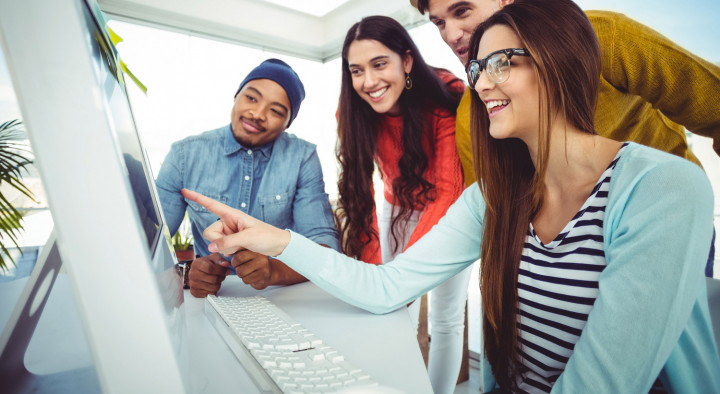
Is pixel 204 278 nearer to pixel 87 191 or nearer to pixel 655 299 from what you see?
pixel 87 191

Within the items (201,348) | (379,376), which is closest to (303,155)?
(201,348)

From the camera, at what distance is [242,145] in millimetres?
1804

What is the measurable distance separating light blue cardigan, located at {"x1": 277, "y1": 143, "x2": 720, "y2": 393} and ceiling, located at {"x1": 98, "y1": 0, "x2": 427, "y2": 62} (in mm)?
3529

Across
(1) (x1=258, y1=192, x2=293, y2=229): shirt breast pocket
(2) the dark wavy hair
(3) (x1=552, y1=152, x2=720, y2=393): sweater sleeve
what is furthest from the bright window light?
(3) (x1=552, y1=152, x2=720, y2=393): sweater sleeve

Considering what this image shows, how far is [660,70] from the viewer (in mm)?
1142

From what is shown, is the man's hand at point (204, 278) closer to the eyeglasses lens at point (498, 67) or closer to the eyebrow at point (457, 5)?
the eyeglasses lens at point (498, 67)

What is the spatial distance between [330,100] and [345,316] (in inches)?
184

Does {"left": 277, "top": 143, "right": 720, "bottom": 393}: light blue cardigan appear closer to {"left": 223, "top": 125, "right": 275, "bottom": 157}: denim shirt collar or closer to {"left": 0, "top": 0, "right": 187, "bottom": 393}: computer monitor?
{"left": 0, "top": 0, "right": 187, "bottom": 393}: computer monitor

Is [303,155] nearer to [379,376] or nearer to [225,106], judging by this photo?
[379,376]

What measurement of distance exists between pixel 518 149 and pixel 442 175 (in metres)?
0.62

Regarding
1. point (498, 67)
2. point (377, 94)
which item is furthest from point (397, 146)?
point (498, 67)

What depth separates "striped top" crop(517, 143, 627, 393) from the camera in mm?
804

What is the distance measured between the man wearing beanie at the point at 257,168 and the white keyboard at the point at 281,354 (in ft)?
2.65

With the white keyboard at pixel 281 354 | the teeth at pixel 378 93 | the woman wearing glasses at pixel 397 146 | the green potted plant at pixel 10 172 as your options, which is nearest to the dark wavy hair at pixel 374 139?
the woman wearing glasses at pixel 397 146
